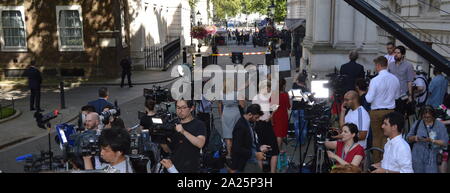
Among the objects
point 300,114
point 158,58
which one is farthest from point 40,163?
point 158,58

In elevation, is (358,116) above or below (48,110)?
above

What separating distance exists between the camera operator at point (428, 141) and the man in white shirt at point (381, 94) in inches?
53.2

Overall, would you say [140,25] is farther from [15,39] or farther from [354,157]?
[354,157]

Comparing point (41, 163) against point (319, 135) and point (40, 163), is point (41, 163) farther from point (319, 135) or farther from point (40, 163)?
point (319, 135)

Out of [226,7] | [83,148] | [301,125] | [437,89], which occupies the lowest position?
[301,125]

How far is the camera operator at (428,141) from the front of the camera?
7.30m

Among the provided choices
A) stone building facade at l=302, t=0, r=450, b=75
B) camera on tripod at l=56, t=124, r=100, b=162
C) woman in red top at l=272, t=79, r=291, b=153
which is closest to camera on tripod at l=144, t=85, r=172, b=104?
woman in red top at l=272, t=79, r=291, b=153

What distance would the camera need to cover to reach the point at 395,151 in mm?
5793

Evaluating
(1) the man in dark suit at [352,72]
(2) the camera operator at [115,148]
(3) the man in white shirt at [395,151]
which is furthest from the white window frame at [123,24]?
(3) the man in white shirt at [395,151]

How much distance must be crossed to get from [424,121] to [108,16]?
2017 cm

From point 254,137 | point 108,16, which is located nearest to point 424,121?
point 254,137

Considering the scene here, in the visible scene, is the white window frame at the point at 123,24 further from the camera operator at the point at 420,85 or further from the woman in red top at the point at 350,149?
the woman in red top at the point at 350,149

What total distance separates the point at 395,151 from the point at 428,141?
1872mm

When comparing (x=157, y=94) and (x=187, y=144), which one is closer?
(x=187, y=144)
